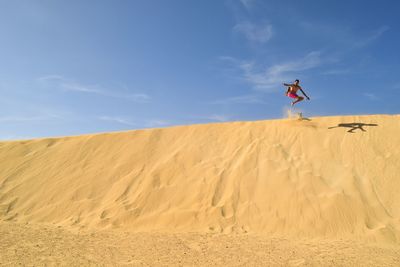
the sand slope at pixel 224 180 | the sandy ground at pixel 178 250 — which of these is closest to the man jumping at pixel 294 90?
the sand slope at pixel 224 180

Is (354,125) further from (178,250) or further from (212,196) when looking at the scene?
(178,250)

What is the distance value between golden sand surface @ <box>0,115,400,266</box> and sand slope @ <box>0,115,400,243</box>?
0.04 metres

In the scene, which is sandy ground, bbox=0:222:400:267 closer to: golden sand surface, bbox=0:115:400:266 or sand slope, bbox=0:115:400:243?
golden sand surface, bbox=0:115:400:266

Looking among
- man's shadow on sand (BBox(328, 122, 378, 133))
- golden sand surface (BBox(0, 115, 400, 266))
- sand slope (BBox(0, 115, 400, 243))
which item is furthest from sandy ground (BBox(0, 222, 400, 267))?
man's shadow on sand (BBox(328, 122, 378, 133))

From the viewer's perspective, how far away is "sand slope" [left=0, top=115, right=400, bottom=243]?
8.59m

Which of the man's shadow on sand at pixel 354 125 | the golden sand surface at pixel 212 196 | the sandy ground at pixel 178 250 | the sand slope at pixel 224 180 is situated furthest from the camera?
the man's shadow on sand at pixel 354 125

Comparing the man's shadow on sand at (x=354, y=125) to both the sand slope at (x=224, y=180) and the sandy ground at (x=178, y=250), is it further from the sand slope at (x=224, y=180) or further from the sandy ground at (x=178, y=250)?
the sandy ground at (x=178, y=250)

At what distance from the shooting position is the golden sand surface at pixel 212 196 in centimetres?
690

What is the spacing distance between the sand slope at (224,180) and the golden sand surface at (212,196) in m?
0.04

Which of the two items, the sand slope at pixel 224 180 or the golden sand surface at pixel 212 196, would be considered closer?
the golden sand surface at pixel 212 196

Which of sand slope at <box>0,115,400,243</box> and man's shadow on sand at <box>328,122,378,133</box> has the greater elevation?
man's shadow on sand at <box>328,122,378,133</box>

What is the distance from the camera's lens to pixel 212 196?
953 centimetres

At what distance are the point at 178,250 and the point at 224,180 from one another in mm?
3419

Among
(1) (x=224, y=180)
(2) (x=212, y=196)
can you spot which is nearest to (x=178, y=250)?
(2) (x=212, y=196)
